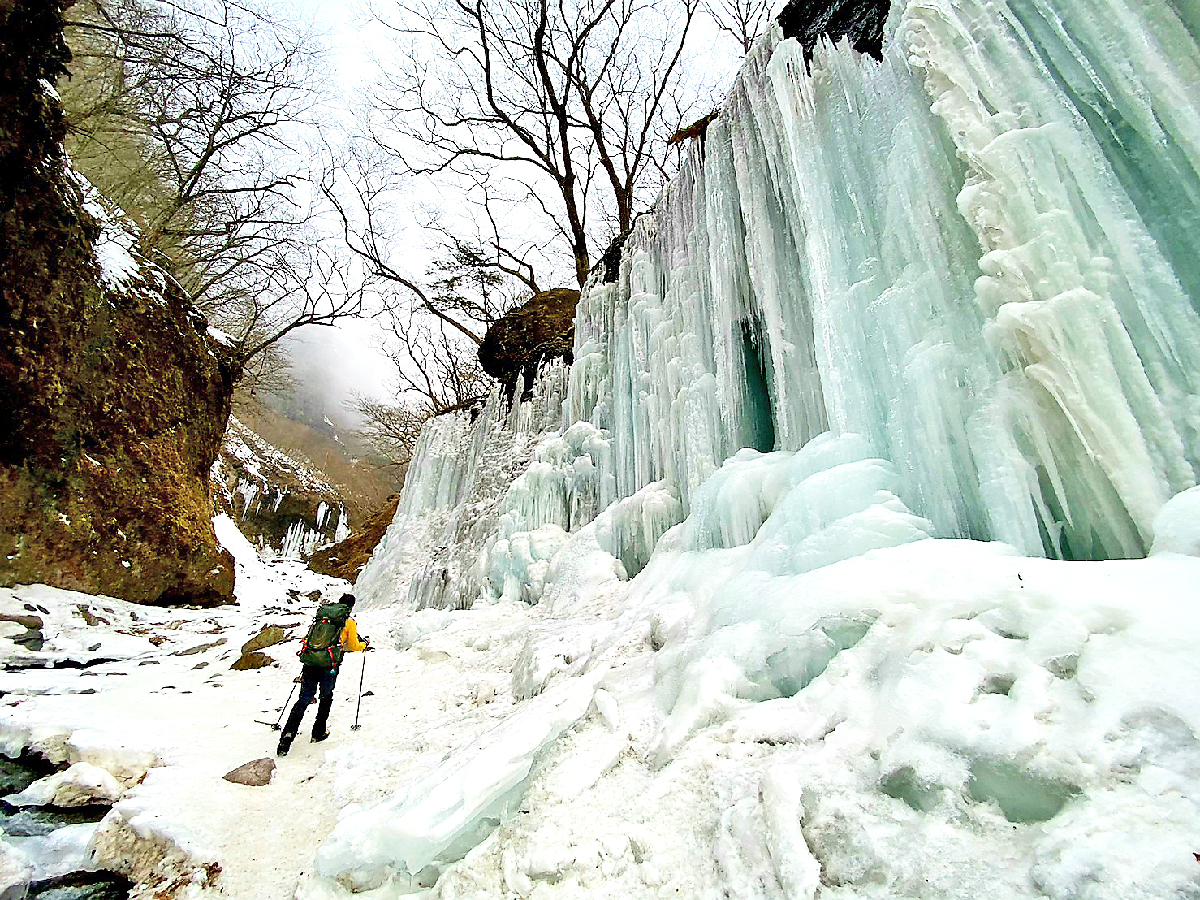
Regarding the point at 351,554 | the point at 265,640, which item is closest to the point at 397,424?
the point at 351,554

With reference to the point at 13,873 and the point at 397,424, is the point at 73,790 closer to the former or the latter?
the point at 13,873

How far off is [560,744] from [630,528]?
10.2 ft

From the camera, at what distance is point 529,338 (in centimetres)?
1109

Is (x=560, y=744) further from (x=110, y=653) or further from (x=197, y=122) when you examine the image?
(x=197, y=122)

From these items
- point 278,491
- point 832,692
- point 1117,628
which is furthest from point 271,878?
point 278,491

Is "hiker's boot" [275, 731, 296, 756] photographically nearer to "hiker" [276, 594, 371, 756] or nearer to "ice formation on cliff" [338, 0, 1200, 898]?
"hiker" [276, 594, 371, 756]

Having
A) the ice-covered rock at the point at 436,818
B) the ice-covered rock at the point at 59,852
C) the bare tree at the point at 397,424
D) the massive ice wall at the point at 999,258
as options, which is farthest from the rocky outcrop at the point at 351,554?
the massive ice wall at the point at 999,258

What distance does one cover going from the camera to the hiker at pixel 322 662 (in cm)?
385

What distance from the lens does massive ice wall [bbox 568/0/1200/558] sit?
2.14 metres

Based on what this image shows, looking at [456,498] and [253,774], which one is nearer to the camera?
[253,774]

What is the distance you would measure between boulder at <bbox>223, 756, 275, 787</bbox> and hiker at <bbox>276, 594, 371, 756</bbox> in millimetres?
222

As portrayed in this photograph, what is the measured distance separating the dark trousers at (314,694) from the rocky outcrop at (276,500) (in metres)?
21.3

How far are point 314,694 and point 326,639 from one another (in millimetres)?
398

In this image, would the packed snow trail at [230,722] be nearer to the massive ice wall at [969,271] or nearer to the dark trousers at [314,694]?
the dark trousers at [314,694]
